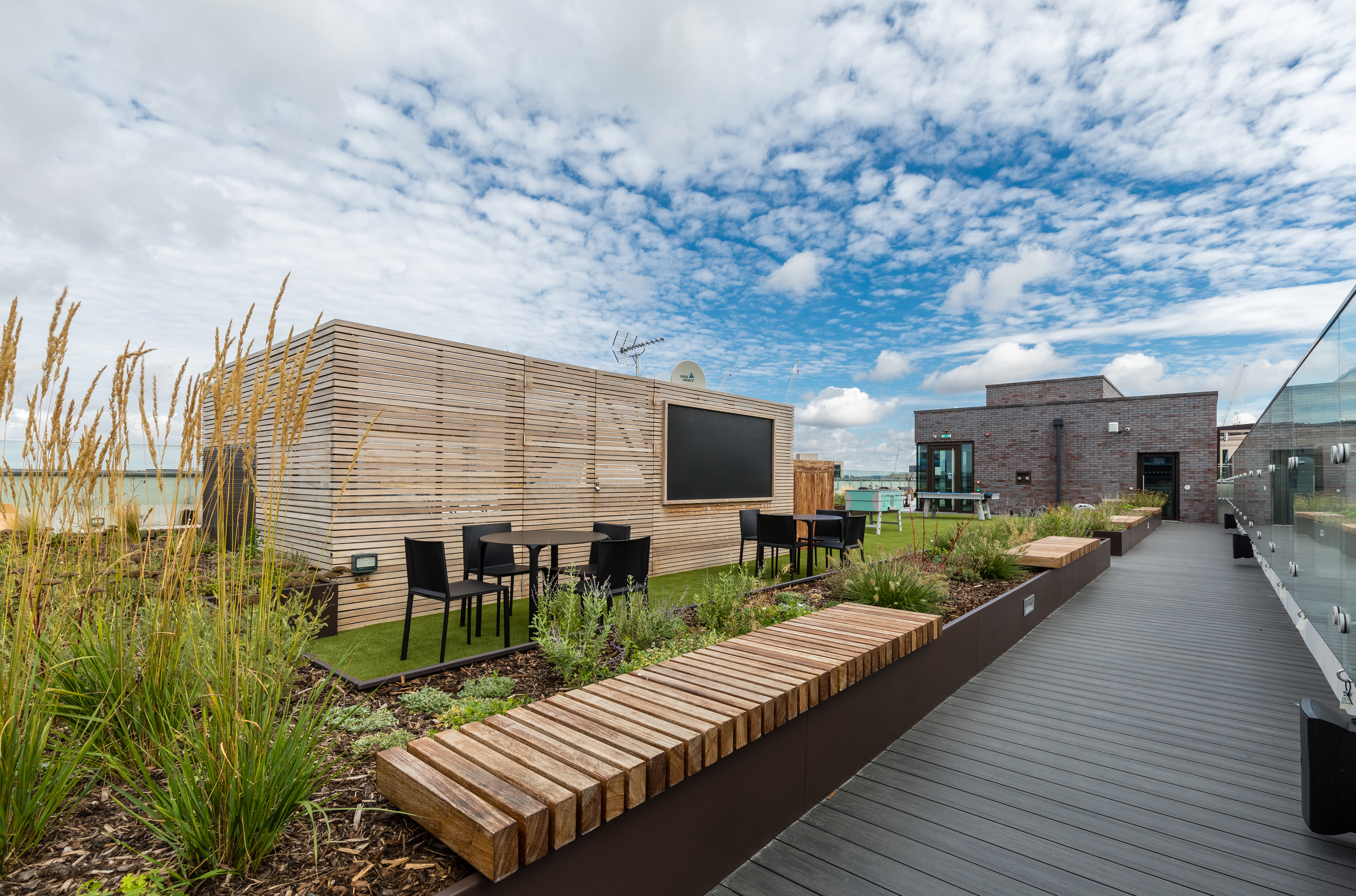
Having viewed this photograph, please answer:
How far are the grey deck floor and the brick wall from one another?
59.5 ft

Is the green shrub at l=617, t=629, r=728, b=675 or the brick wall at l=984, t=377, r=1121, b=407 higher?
the brick wall at l=984, t=377, r=1121, b=407

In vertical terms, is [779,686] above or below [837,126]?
below

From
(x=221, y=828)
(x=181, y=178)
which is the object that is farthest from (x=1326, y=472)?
(x=181, y=178)

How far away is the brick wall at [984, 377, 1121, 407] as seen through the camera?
2017 cm

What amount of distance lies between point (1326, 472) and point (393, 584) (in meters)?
6.82

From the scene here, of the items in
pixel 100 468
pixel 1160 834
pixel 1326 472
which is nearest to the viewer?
pixel 100 468

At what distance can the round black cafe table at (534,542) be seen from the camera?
4324 mm

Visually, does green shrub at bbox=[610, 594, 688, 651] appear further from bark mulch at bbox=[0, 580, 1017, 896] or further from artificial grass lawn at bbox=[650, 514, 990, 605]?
bark mulch at bbox=[0, 580, 1017, 896]

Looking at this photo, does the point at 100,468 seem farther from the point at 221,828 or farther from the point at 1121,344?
the point at 1121,344

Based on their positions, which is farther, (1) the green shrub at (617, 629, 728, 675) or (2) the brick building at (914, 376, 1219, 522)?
(2) the brick building at (914, 376, 1219, 522)

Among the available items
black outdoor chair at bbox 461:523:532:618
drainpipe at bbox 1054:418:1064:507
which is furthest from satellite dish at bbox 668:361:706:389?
drainpipe at bbox 1054:418:1064:507

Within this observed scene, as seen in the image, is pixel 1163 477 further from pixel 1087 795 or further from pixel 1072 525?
pixel 1087 795

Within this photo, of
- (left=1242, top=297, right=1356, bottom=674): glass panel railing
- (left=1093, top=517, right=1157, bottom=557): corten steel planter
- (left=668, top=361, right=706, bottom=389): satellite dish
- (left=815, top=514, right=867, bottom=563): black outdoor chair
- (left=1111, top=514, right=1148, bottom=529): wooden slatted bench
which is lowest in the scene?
(left=1093, top=517, right=1157, bottom=557): corten steel planter

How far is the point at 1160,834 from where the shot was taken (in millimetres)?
2027
